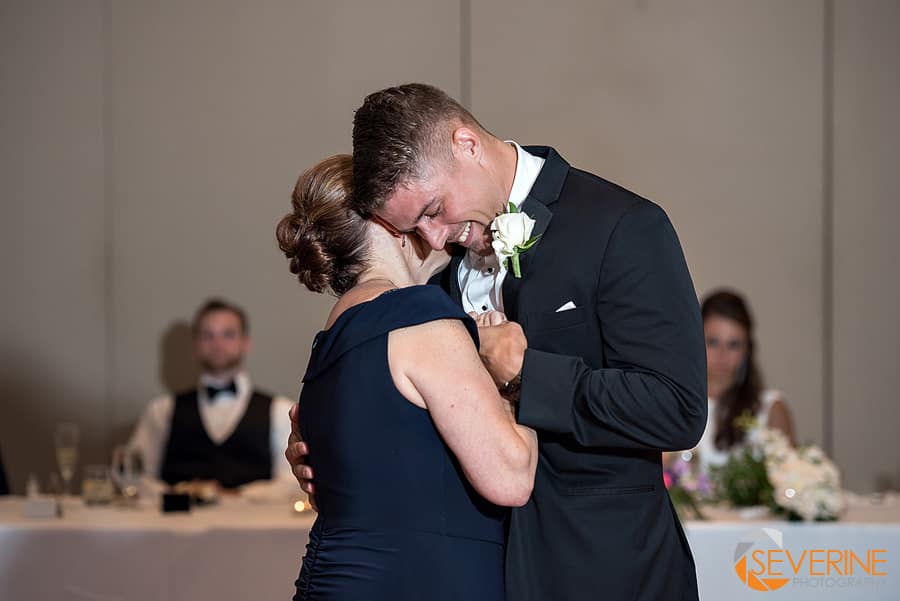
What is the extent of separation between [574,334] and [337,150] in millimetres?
4584

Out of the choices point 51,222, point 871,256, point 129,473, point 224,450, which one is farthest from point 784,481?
point 51,222

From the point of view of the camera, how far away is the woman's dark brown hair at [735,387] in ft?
16.8

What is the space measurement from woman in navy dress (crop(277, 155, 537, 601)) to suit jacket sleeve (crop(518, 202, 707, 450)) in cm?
9

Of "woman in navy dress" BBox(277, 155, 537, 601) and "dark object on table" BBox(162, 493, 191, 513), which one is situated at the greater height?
"woman in navy dress" BBox(277, 155, 537, 601)

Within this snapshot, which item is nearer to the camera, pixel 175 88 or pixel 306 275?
pixel 306 275

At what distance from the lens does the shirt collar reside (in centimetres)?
221

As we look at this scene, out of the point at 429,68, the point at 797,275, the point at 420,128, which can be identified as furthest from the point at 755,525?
the point at 429,68

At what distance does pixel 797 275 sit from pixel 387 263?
4.82 metres

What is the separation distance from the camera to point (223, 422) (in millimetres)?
5797

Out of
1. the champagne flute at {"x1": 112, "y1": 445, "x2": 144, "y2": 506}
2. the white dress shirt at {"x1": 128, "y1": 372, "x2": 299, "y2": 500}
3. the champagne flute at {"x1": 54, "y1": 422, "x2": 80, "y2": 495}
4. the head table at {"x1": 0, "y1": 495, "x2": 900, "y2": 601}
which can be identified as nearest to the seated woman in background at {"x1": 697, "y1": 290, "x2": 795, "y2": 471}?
the head table at {"x1": 0, "y1": 495, "x2": 900, "y2": 601}

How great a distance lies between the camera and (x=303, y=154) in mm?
6539

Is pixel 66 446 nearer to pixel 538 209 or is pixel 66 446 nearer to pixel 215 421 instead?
pixel 215 421

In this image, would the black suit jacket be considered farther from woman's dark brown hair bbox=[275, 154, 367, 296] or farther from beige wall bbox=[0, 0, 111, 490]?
beige wall bbox=[0, 0, 111, 490]

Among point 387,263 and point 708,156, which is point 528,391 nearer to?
point 387,263
